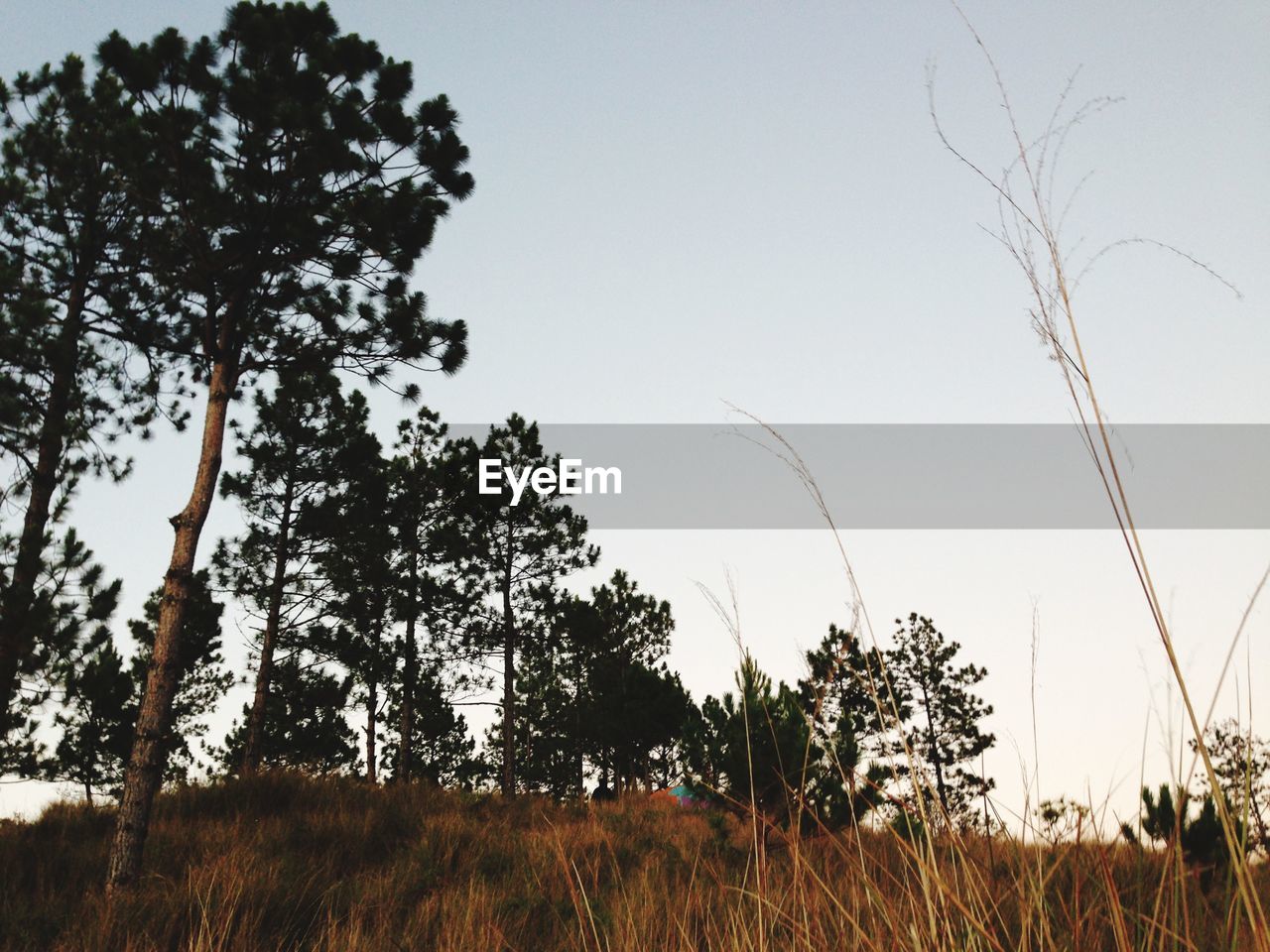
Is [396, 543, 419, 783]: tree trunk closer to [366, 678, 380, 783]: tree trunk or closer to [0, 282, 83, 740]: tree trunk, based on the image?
[366, 678, 380, 783]: tree trunk

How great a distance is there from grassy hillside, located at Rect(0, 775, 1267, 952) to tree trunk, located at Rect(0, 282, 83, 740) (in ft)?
6.36

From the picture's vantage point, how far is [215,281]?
748cm

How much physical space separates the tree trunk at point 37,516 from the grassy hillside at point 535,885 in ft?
6.36

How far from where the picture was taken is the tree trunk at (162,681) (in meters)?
5.79

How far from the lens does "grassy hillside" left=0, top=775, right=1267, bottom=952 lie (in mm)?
1585

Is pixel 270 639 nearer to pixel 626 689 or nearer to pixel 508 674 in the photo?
pixel 508 674

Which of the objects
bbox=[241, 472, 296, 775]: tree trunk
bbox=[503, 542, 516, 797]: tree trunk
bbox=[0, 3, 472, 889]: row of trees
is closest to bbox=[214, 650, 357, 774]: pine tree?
bbox=[241, 472, 296, 775]: tree trunk

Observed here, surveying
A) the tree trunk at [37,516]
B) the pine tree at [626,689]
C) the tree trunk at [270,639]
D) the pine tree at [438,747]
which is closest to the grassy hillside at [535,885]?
the tree trunk at [37,516]

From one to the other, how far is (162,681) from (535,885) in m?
3.71

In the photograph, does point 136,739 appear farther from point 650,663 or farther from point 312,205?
point 650,663

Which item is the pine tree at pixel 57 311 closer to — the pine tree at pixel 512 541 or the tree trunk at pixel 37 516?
the tree trunk at pixel 37 516

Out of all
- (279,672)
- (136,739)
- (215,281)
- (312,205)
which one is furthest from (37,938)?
(279,672)

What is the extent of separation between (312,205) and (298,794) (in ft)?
25.2

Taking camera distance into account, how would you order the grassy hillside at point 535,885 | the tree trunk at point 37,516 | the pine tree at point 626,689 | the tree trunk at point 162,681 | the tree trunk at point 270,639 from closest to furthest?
the grassy hillside at point 535,885 → the tree trunk at point 162,681 → the tree trunk at point 37,516 → the tree trunk at point 270,639 → the pine tree at point 626,689
